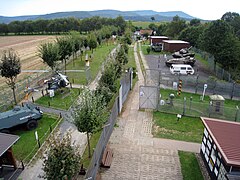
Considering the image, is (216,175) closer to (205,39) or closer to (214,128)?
(214,128)

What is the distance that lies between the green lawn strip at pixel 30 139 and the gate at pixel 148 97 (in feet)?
25.7

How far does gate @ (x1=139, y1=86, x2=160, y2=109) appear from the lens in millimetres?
19688

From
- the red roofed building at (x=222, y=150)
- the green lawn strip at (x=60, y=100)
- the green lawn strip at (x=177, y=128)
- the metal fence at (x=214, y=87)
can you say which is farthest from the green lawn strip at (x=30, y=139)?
the metal fence at (x=214, y=87)

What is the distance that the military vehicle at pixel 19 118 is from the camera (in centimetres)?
1449

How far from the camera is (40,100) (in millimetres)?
21500

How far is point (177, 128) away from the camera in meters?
17.0

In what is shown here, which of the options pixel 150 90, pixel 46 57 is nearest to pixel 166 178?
pixel 150 90

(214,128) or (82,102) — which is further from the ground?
(82,102)

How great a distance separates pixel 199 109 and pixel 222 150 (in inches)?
373

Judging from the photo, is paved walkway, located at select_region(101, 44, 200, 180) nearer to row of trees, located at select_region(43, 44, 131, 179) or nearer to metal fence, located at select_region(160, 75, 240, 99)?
row of trees, located at select_region(43, 44, 131, 179)

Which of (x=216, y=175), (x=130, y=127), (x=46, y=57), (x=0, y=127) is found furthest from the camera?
(x=46, y=57)

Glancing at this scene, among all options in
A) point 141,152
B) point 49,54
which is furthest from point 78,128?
point 49,54

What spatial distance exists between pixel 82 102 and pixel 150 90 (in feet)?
30.1

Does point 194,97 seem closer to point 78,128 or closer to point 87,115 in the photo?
point 87,115
